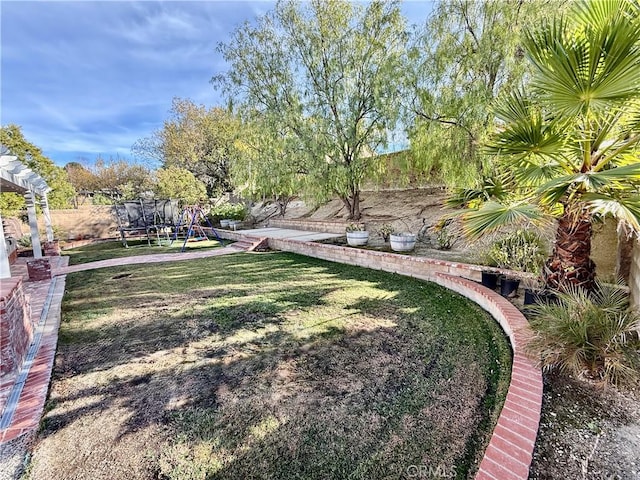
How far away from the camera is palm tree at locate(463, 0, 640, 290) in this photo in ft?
8.20

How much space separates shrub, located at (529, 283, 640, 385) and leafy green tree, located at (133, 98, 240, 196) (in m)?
18.6

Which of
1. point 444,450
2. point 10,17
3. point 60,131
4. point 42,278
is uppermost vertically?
point 60,131

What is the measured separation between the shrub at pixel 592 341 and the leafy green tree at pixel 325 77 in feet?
23.3

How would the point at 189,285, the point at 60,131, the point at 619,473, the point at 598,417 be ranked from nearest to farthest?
the point at 619,473
the point at 598,417
the point at 189,285
the point at 60,131

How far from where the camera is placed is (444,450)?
1.98 meters

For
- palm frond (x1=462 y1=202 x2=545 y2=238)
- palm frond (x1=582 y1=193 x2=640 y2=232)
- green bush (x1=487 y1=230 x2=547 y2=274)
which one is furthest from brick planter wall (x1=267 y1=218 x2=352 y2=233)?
palm frond (x1=582 y1=193 x2=640 y2=232)

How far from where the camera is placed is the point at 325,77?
984 cm

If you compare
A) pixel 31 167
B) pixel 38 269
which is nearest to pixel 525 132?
pixel 38 269

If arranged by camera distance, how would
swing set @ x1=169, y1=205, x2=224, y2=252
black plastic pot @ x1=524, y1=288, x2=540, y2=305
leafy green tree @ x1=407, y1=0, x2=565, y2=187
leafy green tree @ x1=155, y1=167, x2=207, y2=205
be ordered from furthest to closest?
leafy green tree @ x1=155, y1=167, x2=207, y2=205, swing set @ x1=169, y1=205, x2=224, y2=252, leafy green tree @ x1=407, y1=0, x2=565, y2=187, black plastic pot @ x1=524, y1=288, x2=540, y2=305

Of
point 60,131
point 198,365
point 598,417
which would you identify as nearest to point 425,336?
point 598,417

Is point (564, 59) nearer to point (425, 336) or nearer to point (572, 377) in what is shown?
point (572, 377)

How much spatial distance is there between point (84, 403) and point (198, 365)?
3.14 ft

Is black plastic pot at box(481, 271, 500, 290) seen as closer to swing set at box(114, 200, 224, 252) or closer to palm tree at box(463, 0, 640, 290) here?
palm tree at box(463, 0, 640, 290)

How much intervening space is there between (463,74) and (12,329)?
9273 mm
